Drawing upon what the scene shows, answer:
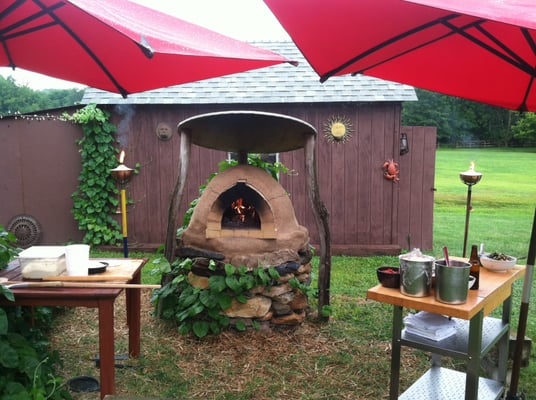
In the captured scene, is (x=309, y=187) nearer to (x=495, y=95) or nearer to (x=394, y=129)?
(x=495, y=95)

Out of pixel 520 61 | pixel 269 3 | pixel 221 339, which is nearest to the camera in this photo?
pixel 269 3

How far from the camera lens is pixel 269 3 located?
2686 millimetres

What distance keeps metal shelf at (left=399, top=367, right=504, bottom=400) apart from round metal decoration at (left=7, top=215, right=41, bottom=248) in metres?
6.72

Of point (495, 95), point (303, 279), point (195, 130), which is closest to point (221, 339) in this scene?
point (303, 279)

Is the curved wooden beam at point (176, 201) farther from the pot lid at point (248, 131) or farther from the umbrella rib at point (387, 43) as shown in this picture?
the umbrella rib at point (387, 43)

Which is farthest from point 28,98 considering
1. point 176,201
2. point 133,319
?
point 133,319

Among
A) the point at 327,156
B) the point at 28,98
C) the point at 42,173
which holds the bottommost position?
the point at 42,173

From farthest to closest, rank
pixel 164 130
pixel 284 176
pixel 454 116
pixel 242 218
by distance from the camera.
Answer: pixel 454 116, pixel 284 176, pixel 164 130, pixel 242 218

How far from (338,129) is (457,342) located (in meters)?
5.11

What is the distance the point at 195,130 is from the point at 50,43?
1482mm

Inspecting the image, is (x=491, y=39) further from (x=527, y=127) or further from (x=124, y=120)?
(x=527, y=127)

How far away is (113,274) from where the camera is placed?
3123mm

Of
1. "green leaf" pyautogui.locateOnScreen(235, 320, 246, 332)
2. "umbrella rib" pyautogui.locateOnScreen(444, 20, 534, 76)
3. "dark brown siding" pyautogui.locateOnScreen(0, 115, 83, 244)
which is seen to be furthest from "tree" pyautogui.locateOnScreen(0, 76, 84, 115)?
"umbrella rib" pyautogui.locateOnScreen(444, 20, 534, 76)

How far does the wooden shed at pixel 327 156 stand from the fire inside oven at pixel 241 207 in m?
3.04
